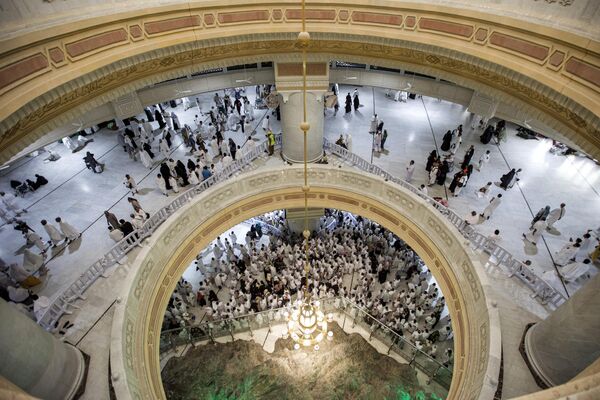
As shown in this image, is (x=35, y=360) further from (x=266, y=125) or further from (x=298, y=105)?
(x=266, y=125)

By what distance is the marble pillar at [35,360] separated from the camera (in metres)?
4.35

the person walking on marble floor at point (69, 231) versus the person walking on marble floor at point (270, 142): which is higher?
the person walking on marble floor at point (270, 142)

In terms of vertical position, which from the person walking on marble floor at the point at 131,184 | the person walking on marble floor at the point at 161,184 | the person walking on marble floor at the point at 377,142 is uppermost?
the person walking on marble floor at the point at 377,142

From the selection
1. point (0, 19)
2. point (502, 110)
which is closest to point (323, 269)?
point (502, 110)

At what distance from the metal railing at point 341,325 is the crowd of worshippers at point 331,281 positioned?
0.80 feet

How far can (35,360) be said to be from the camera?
15.1ft

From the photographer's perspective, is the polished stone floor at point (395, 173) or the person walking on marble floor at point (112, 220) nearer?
the polished stone floor at point (395, 173)

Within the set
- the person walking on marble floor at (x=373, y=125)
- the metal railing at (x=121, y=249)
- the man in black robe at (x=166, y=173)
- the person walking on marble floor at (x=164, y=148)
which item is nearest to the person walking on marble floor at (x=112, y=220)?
the metal railing at (x=121, y=249)

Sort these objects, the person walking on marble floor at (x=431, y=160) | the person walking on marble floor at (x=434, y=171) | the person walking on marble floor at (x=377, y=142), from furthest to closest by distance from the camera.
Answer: the person walking on marble floor at (x=377, y=142), the person walking on marble floor at (x=431, y=160), the person walking on marble floor at (x=434, y=171)

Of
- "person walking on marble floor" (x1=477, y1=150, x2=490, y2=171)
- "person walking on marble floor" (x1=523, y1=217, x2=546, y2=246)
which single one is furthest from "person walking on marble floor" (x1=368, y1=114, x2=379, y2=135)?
"person walking on marble floor" (x1=523, y1=217, x2=546, y2=246)

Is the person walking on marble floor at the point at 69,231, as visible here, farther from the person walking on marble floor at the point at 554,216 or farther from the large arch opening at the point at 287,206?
the person walking on marble floor at the point at 554,216

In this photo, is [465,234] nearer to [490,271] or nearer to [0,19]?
[490,271]

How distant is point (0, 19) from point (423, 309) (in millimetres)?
11664

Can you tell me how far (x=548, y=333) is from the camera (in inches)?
200
